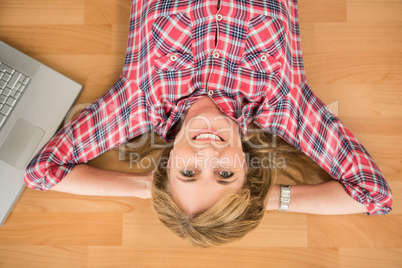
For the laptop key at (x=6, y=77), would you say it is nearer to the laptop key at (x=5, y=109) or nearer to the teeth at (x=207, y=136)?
the laptop key at (x=5, y=109)

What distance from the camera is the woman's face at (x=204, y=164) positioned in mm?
980

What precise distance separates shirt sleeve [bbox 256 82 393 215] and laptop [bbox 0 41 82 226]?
0.74 meters

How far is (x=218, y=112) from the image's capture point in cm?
112

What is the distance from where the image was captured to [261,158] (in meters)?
1.27

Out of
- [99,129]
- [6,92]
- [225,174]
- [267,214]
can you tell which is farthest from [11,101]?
[267,214]

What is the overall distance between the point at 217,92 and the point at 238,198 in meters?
0.37

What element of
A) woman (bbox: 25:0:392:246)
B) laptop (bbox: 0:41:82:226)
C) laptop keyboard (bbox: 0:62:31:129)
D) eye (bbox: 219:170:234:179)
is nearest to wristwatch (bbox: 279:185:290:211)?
woman (bbox: 25:0:392:246)

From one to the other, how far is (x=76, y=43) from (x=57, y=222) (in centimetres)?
70

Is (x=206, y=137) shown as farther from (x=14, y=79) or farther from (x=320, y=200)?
(x=14, y=79)

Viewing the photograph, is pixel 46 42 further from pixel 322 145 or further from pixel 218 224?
pixel 322 145

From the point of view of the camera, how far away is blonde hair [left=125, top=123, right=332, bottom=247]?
1.01 meters

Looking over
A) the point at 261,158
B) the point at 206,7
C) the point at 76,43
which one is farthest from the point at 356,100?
the point at 76,43

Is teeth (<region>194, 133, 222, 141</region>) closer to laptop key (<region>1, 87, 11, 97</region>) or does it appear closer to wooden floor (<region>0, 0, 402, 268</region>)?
wooden floor (<region>0, 0, 402, 268</region>)

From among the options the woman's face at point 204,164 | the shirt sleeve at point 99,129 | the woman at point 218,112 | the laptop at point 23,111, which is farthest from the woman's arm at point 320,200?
the laptop at point 23,111
